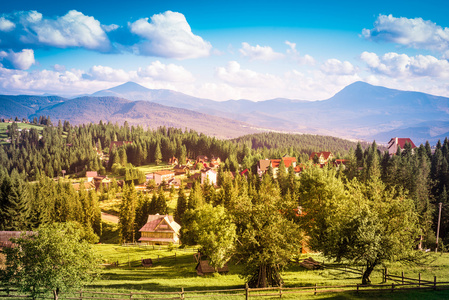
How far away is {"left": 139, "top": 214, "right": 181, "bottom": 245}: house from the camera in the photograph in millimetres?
63562

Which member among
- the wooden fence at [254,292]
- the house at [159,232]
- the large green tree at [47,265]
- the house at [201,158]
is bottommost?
the house at [159,232]

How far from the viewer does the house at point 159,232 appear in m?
63.6

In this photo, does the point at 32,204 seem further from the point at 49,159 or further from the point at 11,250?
the point at 49,159

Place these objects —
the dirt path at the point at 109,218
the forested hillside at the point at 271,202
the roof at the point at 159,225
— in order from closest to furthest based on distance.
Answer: the forested hillside at the point at 271,202 < the roof at the point at 159,225 < the dirt path at the point at 109,218

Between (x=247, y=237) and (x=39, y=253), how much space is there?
15.9 m

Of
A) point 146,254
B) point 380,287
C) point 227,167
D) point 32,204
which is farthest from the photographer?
point 227,167

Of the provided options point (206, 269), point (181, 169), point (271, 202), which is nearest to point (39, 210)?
point (206, 269)

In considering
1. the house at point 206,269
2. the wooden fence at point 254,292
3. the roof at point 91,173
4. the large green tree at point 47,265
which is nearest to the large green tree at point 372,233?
the wooden fence at point 254,292

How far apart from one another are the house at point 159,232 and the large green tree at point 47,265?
41.9m

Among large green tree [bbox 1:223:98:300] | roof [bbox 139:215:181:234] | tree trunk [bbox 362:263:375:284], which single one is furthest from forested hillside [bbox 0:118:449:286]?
large green tree [bbox 1:223:98:300]

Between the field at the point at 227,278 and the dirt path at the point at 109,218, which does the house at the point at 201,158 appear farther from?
the field at the point at 227,278

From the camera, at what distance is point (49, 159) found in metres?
160

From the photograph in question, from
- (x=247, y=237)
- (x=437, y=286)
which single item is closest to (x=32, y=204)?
(x=247, y=237)

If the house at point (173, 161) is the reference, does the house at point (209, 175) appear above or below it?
below
